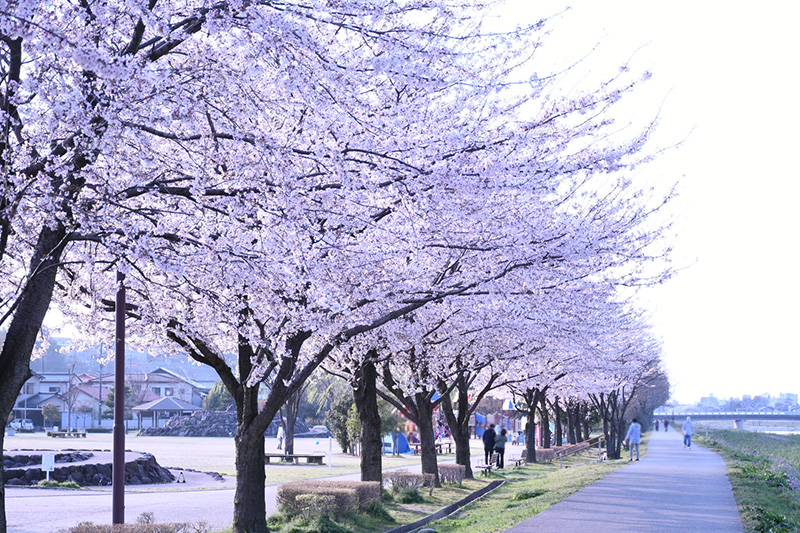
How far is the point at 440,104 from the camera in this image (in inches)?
454

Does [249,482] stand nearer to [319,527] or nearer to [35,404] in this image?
[319,527]

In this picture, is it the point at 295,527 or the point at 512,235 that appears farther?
the point at 295,527

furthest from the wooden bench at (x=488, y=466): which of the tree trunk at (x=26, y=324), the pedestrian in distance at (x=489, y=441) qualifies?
the tree trunk at (x=26, y=324)

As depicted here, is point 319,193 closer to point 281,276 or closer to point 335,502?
point 281,276

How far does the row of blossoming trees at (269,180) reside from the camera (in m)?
7.38

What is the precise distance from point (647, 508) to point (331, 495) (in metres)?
5.48

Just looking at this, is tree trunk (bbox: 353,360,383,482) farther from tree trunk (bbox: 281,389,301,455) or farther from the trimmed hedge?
tree trunk (bbox: 281,389,301,455)

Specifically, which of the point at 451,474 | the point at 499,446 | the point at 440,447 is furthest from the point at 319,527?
the point at 440,447

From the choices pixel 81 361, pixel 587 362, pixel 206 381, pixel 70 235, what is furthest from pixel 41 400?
pixel 70 235

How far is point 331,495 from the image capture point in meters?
15.2

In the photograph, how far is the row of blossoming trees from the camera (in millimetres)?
7379

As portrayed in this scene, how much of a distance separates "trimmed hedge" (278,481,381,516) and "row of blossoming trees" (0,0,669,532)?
2000mm

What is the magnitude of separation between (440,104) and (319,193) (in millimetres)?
3018

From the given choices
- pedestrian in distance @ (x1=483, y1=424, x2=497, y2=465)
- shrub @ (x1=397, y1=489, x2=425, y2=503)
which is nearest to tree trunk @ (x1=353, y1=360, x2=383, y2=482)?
shrub @ (x1=397, y1=489, x2=425, y2=503)
